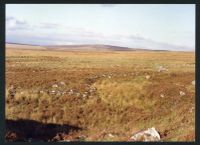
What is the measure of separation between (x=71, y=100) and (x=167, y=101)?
3.92m

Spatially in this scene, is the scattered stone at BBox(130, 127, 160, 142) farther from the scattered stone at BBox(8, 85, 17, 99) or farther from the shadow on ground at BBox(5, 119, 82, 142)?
the scattered stone at BBox(8, 85, 17, 99)

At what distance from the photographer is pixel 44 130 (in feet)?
65.6

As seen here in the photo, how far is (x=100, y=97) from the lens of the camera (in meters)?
20.9

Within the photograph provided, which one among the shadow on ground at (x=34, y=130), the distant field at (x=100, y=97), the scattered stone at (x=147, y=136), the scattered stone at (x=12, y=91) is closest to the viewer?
the scattered stone at (x=147, y=136)

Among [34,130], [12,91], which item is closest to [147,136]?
→ [34,130]

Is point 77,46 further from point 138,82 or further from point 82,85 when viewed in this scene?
point 138,82

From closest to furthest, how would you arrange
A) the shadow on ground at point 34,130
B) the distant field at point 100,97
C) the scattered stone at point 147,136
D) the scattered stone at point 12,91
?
the scattered stone at point 147,136
the shadow on ground at point 34,130
the distant field at point 100,97
the scattered stone at point 12,91

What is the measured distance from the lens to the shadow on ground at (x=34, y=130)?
19609 millimetres

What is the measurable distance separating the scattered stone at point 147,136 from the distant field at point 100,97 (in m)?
0.28

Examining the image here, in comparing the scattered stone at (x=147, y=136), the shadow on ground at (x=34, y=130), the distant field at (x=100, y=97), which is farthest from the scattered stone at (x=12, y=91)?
the scattered stone at (x=147, y=136)

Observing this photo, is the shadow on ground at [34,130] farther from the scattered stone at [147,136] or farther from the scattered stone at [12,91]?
the scattered stone at [147,136]

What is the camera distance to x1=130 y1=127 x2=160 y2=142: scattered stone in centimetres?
1936

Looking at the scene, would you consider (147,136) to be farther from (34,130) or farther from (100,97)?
(34,130)

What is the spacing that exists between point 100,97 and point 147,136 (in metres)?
2.70
